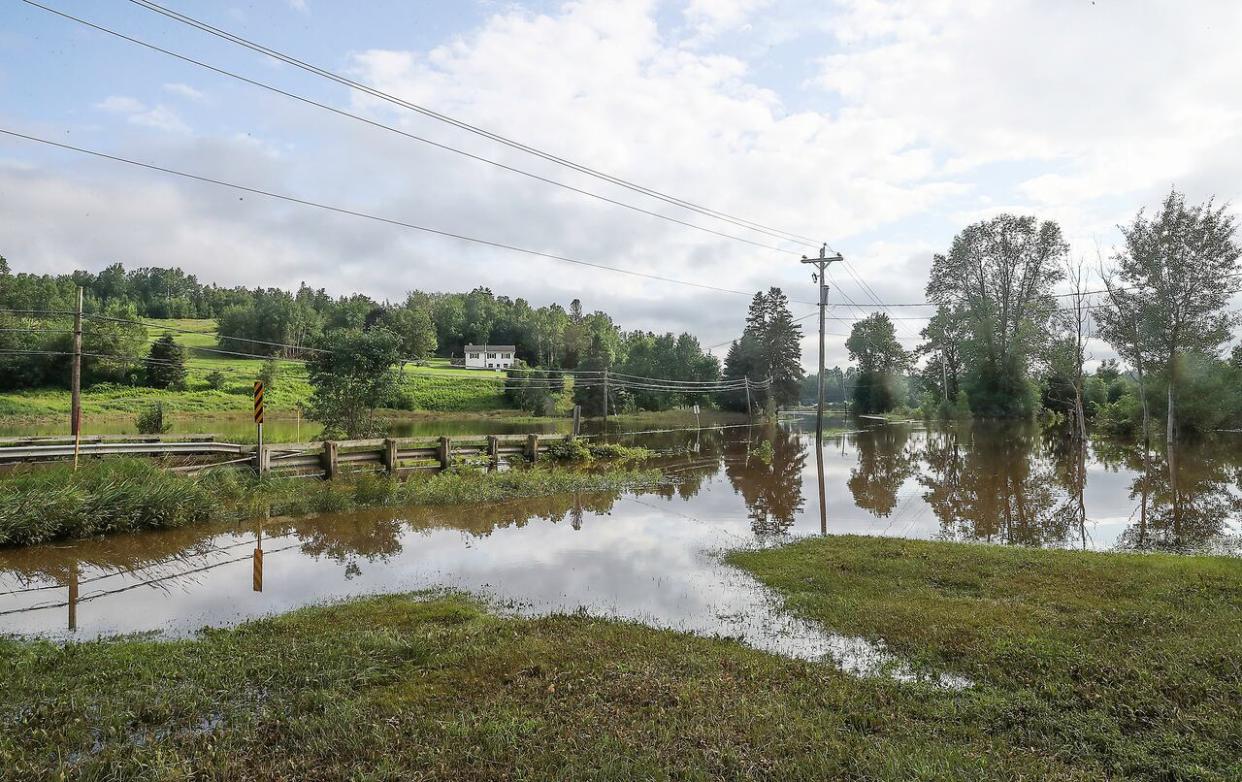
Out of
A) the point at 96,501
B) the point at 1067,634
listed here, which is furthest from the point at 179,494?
the point at 1067,634

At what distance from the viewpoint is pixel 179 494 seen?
12.3 m

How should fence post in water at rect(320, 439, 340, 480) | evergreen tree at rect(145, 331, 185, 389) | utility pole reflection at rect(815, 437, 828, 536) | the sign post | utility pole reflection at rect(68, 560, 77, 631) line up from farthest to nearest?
evergreen tree at rect(145, 331, 185, 389) → fence post in water at rect(320, 439, 340, 480) → the sign post → utility pole reflection at rect(815, 437, 828, 536) → utility pole reflection at rect(68, 560, 77, 631)

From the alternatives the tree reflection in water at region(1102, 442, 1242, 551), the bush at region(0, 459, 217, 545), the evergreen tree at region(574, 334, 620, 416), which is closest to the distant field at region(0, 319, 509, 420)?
the evergreen tree at region(574, 334, 620, 416)

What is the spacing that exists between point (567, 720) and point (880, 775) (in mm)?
1912

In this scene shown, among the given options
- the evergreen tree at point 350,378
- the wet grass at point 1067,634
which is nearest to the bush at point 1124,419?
the wet grass at point 1067,634

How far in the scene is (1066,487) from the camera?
1742 centimetres

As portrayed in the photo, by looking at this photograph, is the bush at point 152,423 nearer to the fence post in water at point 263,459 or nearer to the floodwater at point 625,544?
the fence post in water at point 263,459

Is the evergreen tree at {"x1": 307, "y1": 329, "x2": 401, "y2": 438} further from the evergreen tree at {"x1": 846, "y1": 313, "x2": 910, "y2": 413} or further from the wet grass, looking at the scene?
the evergreen tree at {"x1": 846, "y1": 313, "x2": 910, "y2": 413}

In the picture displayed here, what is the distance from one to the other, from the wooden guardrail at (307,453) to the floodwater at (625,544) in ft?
16.7

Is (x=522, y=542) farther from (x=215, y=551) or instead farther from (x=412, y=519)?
(x=215, y=551)

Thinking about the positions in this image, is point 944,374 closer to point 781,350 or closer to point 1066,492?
point 781,350

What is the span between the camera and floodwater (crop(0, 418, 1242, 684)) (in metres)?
7.34

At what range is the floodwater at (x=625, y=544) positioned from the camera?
289 inches

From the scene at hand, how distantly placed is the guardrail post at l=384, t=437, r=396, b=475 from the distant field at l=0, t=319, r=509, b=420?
7207mm
